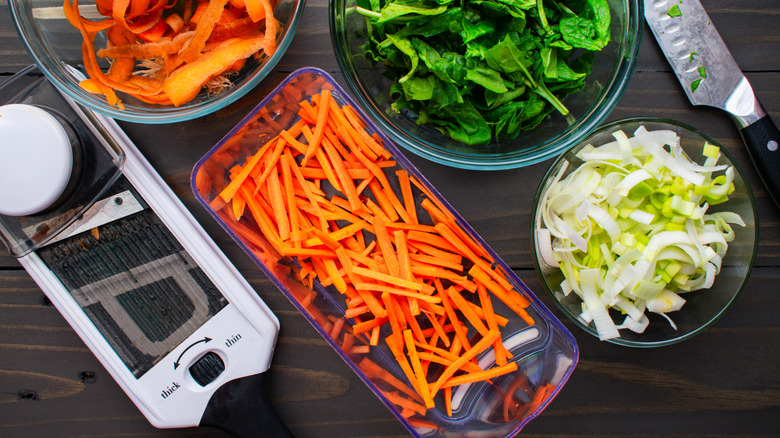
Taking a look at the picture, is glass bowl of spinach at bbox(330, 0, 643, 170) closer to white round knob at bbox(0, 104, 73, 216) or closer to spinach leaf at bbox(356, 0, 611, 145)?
spinach leaf at bbox(356, 0, 611, 145)

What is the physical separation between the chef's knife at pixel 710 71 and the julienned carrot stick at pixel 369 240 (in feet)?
2.06

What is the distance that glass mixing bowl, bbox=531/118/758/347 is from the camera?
938mm

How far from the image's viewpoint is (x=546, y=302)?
1.12 metres

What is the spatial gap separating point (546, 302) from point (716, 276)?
361mm

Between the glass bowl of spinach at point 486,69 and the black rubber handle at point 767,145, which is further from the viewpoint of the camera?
the black rubber handle at point 767,145

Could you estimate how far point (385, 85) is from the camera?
942 mm

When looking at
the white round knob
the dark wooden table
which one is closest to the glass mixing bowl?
the dark wooden table

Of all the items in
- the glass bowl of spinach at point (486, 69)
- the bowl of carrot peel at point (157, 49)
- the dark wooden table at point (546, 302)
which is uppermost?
the bowl of carrot peel at point (157, 49)

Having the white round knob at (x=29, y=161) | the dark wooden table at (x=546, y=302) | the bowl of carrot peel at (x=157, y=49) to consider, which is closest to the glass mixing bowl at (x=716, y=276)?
the dark wooden table at (x=546, y=302)

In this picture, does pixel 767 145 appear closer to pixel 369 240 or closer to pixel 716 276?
pixel 716 276

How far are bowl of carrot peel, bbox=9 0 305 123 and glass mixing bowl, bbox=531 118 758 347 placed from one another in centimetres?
64

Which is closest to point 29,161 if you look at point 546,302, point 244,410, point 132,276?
point 132,276

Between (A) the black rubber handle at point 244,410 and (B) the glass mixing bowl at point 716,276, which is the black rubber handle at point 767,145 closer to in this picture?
(B) the glass mixing bowl at point 716,276

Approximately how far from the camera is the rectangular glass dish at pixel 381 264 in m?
0.99
